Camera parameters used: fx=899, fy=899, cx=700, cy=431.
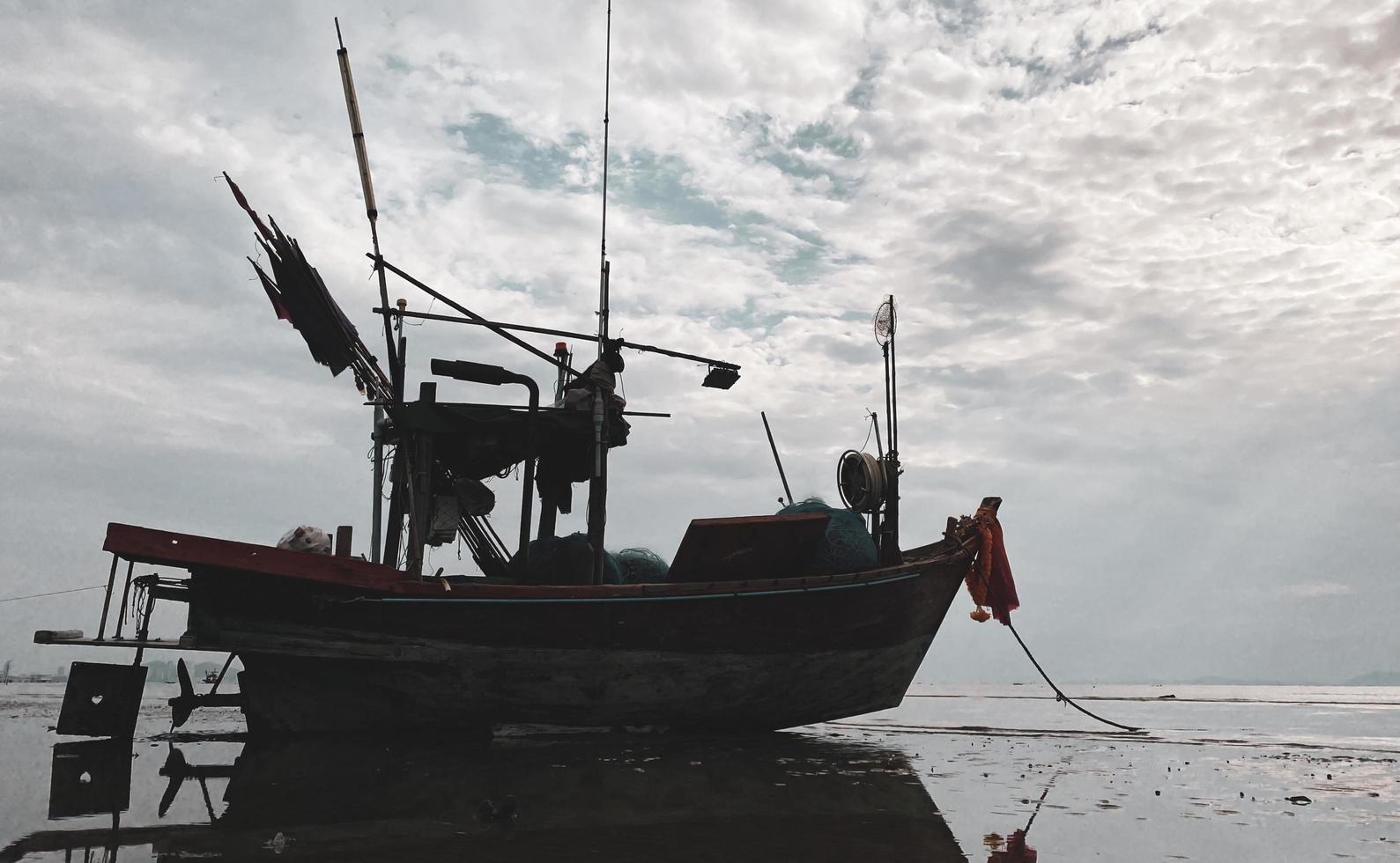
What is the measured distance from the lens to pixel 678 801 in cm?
665

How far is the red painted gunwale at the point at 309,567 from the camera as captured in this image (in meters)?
9.53

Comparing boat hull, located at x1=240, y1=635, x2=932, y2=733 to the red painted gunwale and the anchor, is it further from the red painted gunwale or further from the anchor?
the anchor

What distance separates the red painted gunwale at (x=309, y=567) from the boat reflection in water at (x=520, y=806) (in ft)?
5.73

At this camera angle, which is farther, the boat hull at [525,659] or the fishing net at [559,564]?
the fishing net at [559,564]

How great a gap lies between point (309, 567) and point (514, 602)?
227cm

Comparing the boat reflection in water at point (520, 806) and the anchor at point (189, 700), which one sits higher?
the anchor at point (189, 700)

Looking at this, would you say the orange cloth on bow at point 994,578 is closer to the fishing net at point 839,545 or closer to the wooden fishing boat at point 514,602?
the wooden fishing boat at point 514,602

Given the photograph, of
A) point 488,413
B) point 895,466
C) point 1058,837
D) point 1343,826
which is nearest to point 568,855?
point 1058,837

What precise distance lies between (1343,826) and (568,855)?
5068 mm

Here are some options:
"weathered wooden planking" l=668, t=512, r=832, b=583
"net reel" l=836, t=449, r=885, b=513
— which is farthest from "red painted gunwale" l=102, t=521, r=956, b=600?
"net reel" l=836, t=449, r=885, b=513

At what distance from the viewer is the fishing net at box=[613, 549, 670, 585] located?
1388 cm

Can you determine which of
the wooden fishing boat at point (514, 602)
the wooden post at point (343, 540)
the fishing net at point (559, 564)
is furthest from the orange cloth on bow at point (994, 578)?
the wooden post at point (343, 540)

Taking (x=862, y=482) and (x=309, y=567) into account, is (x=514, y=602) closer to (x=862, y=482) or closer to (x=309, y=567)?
(x=309, y=567)

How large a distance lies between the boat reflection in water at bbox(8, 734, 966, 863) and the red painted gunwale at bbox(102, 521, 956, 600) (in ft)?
5.73
